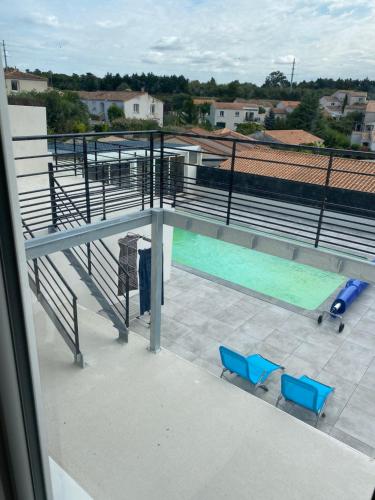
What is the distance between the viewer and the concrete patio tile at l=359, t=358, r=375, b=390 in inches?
180

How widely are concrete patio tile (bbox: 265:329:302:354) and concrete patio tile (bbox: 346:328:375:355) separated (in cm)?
84

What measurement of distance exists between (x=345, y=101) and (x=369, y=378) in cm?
418

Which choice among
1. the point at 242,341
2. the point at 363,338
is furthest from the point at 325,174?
the point at 242,341

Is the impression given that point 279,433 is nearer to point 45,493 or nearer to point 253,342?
point 253,342

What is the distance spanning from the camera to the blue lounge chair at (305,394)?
3.78 metres

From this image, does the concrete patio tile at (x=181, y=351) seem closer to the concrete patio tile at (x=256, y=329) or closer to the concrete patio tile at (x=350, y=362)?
the concrete patio tile at (x=256, y=329)

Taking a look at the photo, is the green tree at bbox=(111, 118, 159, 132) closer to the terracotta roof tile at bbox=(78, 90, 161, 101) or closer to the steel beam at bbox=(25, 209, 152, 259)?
the terracotta roof tile at bbox=(78, 90, 161, 101)

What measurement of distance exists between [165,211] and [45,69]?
3099 mm

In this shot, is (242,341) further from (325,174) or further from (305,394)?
(325,174)

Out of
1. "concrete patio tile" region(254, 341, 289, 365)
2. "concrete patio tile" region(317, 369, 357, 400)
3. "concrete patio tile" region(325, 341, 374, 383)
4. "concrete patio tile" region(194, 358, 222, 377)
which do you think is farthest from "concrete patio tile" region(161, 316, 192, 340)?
"concrete patio tile" region(325, 341, 374, 383)

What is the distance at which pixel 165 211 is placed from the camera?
4.19 m

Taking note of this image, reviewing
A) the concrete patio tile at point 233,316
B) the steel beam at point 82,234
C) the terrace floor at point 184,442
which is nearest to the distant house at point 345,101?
the terrace floor at point 184,442

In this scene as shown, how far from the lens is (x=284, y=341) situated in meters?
5.36

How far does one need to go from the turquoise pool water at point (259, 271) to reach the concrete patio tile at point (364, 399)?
2.20 m
